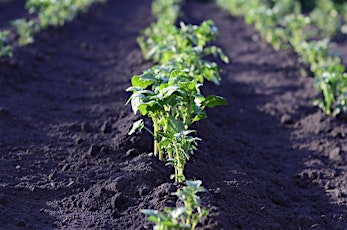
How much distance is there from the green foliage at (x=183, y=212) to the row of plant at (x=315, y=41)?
3407 mm

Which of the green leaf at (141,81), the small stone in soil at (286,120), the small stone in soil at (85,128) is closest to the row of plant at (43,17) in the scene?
the small stone in soil at (85,128)

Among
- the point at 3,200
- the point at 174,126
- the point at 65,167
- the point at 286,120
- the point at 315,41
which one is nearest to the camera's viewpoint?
the point at 3,200

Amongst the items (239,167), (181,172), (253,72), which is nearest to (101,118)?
(239,167)

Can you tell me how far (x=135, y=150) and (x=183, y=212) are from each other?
1537 mm

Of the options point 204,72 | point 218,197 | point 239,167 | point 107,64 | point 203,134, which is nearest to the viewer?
point 218,197

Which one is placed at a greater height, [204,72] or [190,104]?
[204,72]

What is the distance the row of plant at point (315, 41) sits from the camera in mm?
6473

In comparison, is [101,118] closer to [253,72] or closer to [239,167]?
[239,167]

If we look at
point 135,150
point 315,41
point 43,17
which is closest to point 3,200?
point 135,150

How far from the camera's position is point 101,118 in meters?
6.08

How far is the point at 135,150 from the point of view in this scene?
15.6 ft

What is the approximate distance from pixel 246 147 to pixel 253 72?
11.0 ft

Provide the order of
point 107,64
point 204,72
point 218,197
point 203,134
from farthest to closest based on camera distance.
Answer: point 107,64 < point 204,72 < point 203,134 < point 218,197

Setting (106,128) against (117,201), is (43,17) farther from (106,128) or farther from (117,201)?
(117,201)
